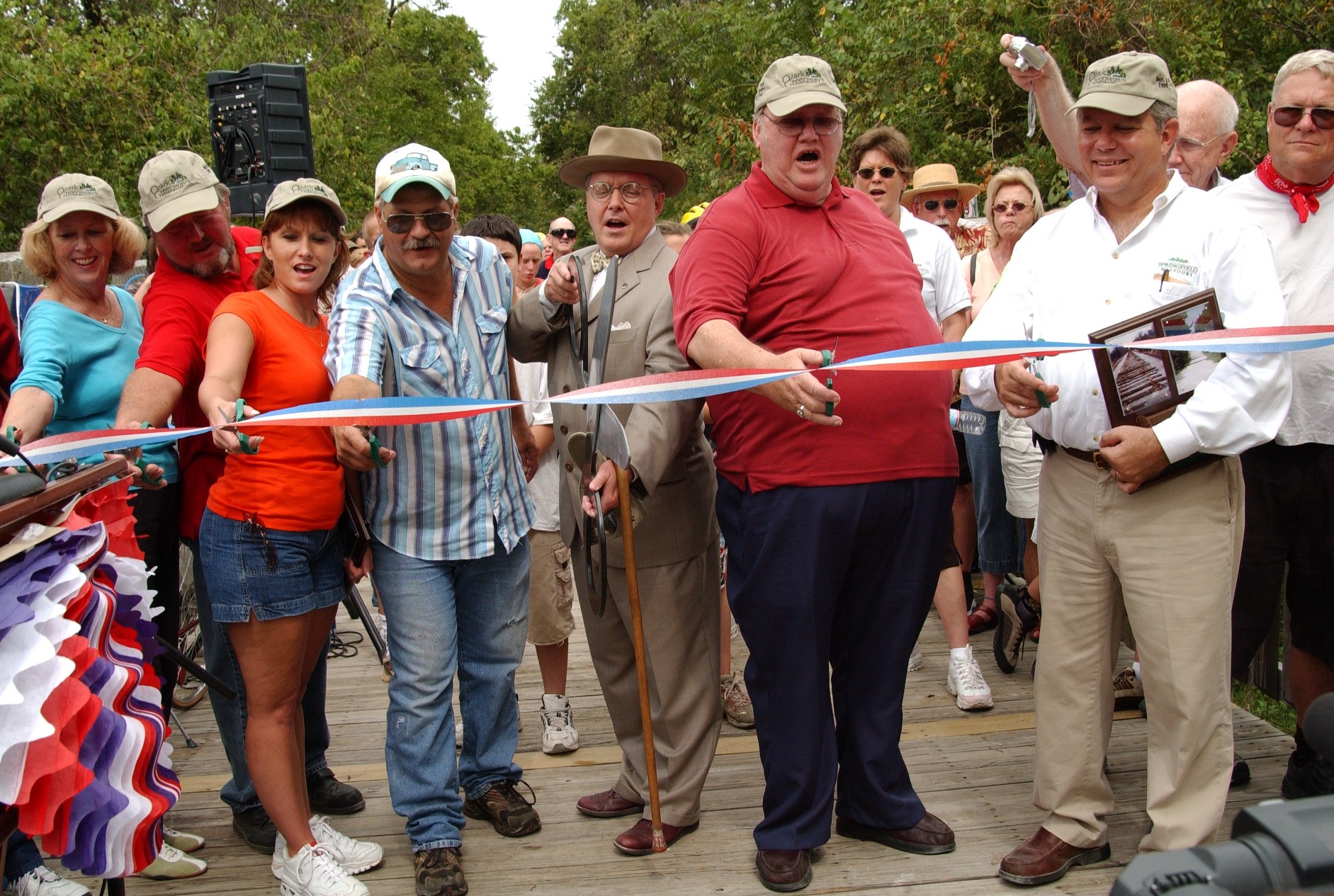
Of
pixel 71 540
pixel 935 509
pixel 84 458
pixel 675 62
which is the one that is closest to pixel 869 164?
pixel 935 509

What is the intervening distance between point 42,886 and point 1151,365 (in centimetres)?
349

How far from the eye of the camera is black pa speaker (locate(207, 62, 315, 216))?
7512mm

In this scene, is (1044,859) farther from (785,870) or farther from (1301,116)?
(1301,116)

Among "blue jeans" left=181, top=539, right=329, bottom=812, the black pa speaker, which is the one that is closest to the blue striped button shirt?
"blue jeans" left=181, top=539, right=329, bottom=812

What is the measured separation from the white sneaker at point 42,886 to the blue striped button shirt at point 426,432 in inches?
53.3

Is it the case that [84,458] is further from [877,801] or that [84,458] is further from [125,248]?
[877,801]

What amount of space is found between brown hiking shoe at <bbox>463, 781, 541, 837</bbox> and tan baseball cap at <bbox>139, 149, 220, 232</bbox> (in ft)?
6.97

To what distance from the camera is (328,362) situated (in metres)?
3.41

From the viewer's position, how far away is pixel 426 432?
3516 millimetres

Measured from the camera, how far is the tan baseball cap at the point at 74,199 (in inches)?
143

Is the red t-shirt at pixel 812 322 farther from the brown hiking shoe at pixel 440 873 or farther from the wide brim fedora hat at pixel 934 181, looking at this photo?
the wide brim fedora hat at pixel 934 181

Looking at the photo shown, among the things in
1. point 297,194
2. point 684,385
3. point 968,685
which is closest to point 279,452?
point 297,194

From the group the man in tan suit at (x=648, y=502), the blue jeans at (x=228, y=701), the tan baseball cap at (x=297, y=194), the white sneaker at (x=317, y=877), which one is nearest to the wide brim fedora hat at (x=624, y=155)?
the man in tan suit at (x=648, y=502)

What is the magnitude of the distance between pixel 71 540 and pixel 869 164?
12.3 ft
